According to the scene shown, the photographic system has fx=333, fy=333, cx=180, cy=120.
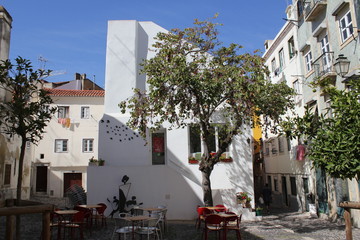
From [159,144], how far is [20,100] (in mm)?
10048

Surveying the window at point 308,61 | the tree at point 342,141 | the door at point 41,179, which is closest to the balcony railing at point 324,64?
the window at point 308,61

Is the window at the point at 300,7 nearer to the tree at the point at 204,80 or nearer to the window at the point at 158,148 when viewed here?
the tree at the point at 204,80

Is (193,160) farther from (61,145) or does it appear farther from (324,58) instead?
(61,145)

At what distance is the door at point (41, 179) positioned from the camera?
99.0 feet

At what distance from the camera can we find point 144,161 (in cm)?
1797

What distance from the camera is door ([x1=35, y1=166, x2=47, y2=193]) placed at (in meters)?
30.2

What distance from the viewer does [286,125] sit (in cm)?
1011

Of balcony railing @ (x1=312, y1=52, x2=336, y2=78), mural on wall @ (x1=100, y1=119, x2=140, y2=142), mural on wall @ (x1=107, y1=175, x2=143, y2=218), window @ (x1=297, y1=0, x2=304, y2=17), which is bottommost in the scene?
mural on wall @ (x1=107, y1=175, x2=143, y2=218)

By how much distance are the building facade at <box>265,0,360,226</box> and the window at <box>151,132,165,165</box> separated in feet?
25.1

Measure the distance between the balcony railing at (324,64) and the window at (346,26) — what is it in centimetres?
107

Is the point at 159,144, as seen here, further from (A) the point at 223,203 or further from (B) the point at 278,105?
(B) the point at 278,105

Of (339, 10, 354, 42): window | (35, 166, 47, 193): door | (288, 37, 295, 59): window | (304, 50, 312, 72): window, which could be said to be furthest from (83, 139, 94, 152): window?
(339, 10, 354, 42): window

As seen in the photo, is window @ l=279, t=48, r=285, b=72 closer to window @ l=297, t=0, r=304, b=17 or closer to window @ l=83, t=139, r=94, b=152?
window @ l=297, t=0, r=304, b=17

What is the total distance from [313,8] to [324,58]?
8.35ft
